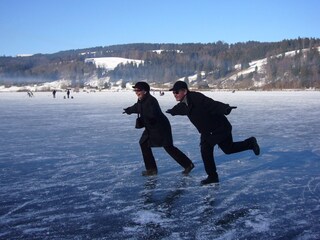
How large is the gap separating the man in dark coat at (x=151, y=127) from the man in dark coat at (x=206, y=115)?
1.69 ft

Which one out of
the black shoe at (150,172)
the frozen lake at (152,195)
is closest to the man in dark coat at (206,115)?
the frozen lake at (152,195)

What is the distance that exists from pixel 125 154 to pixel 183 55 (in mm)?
181539

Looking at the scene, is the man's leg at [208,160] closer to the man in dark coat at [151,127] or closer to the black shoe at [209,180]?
the black shoe at [209,180]

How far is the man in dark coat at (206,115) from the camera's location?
4387 millimetres

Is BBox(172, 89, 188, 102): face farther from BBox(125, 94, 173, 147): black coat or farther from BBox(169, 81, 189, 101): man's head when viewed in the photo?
BBox(125, 94, 173, 147): black coat

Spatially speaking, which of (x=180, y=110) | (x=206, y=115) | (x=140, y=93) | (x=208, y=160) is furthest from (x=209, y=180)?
(x=140, y=93)

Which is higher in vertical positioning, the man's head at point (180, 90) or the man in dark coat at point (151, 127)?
the man's head at point (180, 90)

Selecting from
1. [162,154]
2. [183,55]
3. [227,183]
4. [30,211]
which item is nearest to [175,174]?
[227,183]

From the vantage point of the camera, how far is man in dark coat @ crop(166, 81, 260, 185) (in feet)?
14.4

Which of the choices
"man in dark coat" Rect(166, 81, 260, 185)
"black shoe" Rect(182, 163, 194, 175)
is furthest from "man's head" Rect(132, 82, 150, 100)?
"black shoe" Rect(182, 163, 194, 175)

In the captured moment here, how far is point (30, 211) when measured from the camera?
3.65 metres

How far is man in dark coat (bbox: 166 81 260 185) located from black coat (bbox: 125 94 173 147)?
495 millimetres

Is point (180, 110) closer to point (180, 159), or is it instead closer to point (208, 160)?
point (208, 160)

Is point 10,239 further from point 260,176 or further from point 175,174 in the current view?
point 260,176
